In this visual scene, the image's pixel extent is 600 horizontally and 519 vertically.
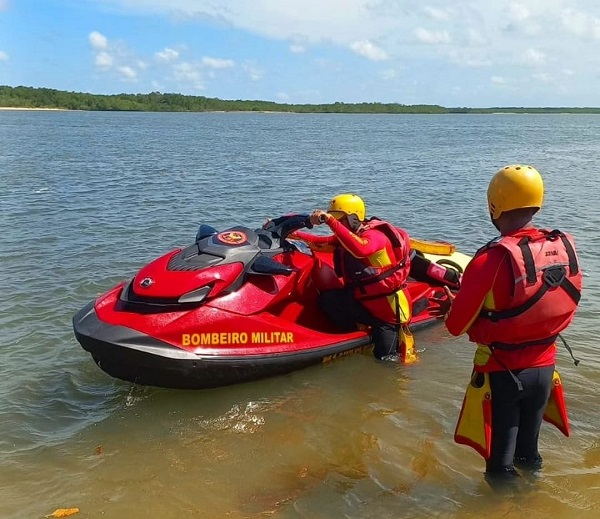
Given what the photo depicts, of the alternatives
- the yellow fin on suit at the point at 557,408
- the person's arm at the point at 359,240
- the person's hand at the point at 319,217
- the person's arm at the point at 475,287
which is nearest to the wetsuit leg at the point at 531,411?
the yellow fin on suit at the point at 557,408

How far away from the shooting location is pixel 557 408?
3.44m

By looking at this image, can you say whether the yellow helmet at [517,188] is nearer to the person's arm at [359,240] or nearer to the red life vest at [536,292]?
the red life vest at [536,292]

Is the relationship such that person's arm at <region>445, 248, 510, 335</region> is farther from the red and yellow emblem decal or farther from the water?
the red and yellow emblem decal

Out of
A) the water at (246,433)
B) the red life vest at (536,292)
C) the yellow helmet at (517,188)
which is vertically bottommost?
the water at (246,433)

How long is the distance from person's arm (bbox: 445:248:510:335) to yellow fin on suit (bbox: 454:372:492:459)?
13.5 inches

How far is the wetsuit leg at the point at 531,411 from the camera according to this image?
3.12 meters

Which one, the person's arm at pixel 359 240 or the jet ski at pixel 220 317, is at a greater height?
the person's arm at pixel 359 240

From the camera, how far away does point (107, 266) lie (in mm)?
8555

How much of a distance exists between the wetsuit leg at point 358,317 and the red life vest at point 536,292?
2.14m

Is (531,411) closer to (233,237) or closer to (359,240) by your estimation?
(359,240)

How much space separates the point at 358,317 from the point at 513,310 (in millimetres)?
2360

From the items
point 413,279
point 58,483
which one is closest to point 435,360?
point 413,279

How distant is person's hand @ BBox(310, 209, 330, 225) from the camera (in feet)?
15.2

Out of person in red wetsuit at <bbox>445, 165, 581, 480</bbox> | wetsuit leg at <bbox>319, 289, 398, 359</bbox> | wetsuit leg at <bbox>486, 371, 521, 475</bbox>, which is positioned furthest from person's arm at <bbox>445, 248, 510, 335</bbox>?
wetsuit leg at <bbox>319, 289, 398, 359</bbox>
